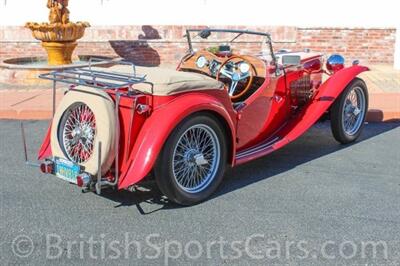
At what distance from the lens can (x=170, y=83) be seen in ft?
14.0

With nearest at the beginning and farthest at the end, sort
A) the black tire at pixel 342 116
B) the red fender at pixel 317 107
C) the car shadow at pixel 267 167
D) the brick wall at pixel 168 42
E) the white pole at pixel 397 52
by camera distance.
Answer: the car shadow at pixel 267 167 < the red fender at pixel 317 107 < the black tire at pixel 342 116 < the white pole at pixel 397 52 < the brick wall at pixel 168 42

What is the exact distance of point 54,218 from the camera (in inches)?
165

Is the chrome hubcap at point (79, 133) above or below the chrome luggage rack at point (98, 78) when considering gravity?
below

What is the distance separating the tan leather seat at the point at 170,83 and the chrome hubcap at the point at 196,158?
331mm

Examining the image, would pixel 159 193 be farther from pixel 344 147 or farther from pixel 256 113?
pixel 344 147

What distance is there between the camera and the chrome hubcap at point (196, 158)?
4.37 metres

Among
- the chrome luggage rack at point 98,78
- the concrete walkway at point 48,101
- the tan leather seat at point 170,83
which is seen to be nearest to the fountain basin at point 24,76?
the concrete walkway at point 48,101

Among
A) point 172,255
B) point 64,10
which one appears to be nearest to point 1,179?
point 172,255

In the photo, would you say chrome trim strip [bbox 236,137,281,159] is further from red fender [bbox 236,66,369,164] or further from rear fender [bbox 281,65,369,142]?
rear fender [bbox 281,65,369,142]

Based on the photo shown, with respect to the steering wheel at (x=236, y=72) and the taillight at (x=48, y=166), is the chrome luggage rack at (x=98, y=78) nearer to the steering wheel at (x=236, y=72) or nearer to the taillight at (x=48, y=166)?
the taillight at (x=48, y=166)

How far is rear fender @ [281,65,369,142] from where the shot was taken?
552 centimetres

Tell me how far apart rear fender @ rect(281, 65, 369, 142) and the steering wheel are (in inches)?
25.6

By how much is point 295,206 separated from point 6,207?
7.70ft

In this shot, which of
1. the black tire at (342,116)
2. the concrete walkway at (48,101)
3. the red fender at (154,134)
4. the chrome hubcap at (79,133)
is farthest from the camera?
the concrete walkway at (48,101)
